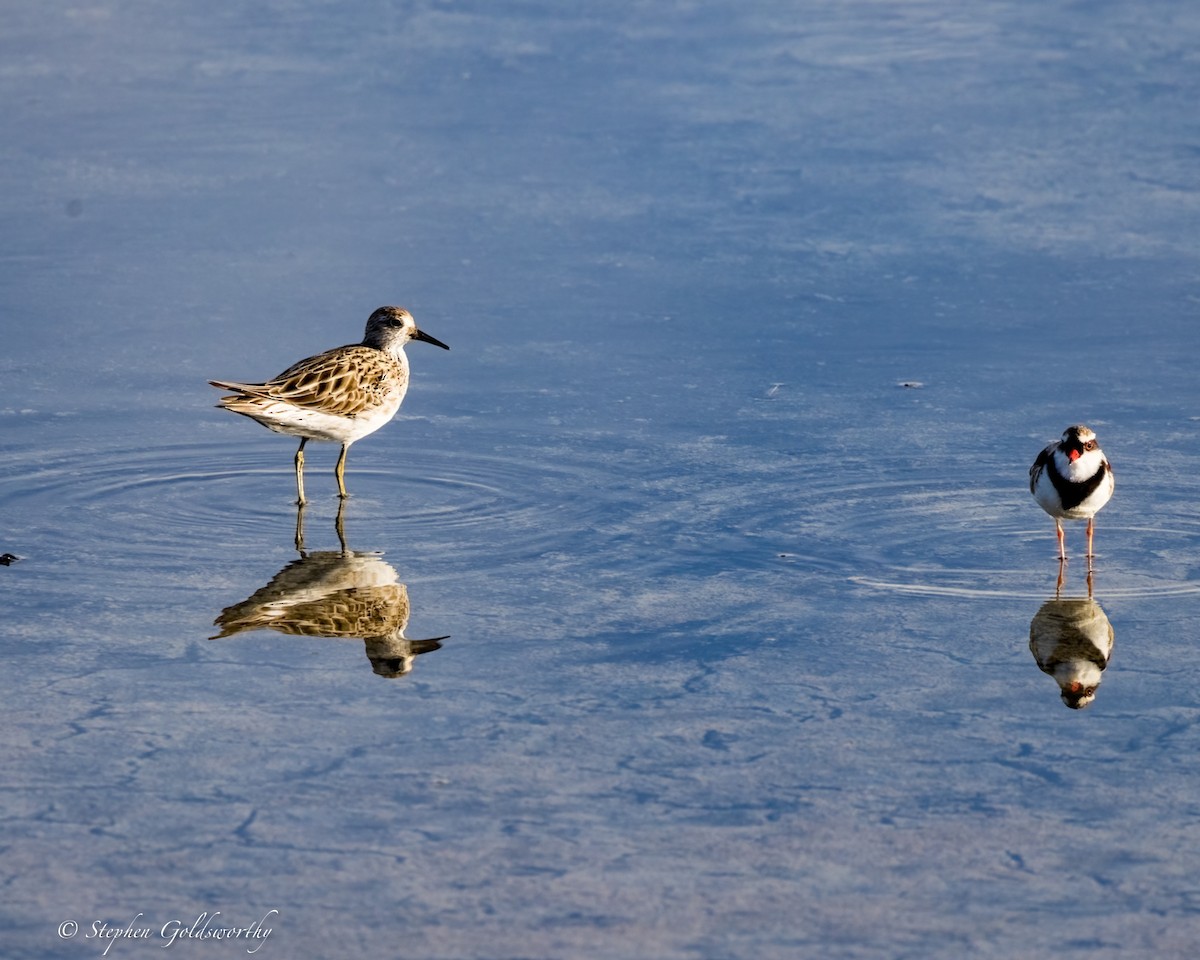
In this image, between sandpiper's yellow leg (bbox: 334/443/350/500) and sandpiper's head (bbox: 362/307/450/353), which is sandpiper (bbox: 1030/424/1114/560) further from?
sandpiper's head (bbox: 362/307/450/353)

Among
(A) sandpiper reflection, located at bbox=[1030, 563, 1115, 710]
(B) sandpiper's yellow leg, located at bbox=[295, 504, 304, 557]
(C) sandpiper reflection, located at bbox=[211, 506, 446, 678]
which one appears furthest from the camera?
(B) sandpiper's yellow leg, located at bbox=[295, 504, 304, 557]

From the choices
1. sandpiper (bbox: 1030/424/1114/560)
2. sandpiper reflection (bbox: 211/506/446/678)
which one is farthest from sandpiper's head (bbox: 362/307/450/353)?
sandpiper (bbox: 1030/424/1114/560)

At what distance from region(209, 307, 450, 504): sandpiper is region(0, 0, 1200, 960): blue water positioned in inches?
10.7

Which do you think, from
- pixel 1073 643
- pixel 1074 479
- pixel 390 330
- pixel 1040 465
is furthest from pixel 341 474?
pixel 1073 643

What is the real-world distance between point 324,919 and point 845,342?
7618 mm

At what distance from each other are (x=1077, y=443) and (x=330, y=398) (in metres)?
4.12

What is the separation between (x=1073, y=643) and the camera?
25.7ft

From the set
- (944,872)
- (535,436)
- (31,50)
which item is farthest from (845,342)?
(31,50)

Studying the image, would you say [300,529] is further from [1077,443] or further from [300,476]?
[1077,443]

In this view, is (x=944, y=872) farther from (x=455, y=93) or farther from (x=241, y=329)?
(x=455, y=93)

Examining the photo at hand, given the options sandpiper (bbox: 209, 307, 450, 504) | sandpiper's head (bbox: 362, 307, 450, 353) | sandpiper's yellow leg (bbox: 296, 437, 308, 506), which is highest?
sandpiper's head (bbox: 362, 307, 450, 353)

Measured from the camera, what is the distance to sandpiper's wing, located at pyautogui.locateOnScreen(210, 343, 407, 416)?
406 inches

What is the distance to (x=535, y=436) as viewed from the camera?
10789 millimetres

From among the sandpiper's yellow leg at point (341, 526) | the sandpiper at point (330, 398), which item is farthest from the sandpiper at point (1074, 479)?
the sandpiper at point (330, 398)
